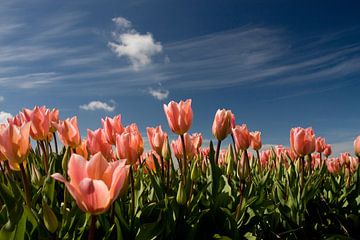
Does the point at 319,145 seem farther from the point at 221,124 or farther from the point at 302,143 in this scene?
the point at 221,124

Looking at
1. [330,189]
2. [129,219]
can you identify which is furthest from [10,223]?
[330,189]

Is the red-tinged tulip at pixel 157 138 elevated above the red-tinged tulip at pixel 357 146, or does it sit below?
below

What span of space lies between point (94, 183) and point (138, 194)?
186 centimetres

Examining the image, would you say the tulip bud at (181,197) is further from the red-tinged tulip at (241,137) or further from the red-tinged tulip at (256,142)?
the red-tinged tulip at (256,142)

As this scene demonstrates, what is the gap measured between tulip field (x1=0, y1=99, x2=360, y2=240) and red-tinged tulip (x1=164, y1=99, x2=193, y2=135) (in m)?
0.01

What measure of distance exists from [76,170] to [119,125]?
198 centimetres

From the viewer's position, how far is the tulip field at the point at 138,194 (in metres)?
2.15

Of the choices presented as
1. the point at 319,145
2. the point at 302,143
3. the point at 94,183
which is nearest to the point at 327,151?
the point at 319,145

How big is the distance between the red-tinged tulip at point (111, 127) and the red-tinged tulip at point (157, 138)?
0.44m

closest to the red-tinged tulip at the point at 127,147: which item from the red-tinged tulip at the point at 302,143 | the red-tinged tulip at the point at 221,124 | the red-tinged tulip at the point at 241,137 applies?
the red-tinged tulip at the point at 221,124

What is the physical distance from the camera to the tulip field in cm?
215

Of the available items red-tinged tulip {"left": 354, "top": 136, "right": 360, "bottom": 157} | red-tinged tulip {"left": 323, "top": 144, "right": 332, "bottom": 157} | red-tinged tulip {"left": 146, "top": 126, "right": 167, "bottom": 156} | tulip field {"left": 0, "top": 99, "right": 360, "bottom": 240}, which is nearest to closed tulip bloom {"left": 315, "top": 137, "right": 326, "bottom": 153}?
red-tinged tulip {"left": 354, "top": 136, "right": 360, "bottom": 157}

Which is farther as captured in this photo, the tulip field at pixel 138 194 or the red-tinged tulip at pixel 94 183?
the tulip field at pixel 138 194

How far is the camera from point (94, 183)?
181cm
